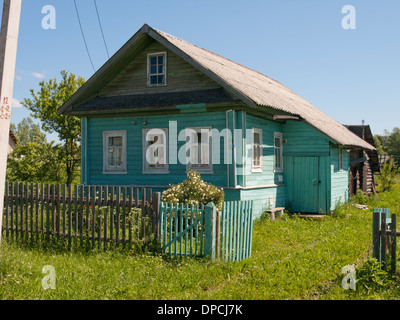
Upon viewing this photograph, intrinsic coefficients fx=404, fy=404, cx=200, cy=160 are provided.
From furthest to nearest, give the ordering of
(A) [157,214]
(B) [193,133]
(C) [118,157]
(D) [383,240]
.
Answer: (C) [118,157] → (B) [193,133] → (A) [157,214] → (D) [383,240]

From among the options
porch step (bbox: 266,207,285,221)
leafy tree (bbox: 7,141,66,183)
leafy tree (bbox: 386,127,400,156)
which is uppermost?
leafy tree (bbox: 386,127,400,156)

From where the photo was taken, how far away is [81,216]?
885 centimetres

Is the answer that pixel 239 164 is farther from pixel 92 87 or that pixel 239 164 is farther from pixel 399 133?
pixel 399 133

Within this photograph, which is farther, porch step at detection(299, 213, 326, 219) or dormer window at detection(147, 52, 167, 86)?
dormer window at detection(147, 52, 167, 86)

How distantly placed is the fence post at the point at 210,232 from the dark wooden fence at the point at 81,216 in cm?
111

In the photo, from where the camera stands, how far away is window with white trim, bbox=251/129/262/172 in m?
14.3

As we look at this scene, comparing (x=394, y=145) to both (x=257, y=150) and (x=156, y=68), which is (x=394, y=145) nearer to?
(x=257, y=150)

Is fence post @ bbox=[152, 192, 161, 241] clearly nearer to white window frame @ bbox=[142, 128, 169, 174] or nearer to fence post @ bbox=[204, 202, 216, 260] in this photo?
fence post @ bbox=[204, 202, 216, 260]

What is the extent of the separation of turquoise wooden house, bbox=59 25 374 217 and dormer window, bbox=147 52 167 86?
0.04 meters

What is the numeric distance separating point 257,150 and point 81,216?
7481 mm

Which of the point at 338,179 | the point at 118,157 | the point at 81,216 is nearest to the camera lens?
the point at 81,216

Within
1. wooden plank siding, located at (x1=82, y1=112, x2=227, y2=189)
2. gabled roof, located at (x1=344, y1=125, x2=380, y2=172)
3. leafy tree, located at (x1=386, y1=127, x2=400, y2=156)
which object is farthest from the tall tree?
leafy tree, located at (x1=386, y1=127, x2=400, y2=156)

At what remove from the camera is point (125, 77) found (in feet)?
50.5

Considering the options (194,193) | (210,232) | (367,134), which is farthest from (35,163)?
(367,134)
